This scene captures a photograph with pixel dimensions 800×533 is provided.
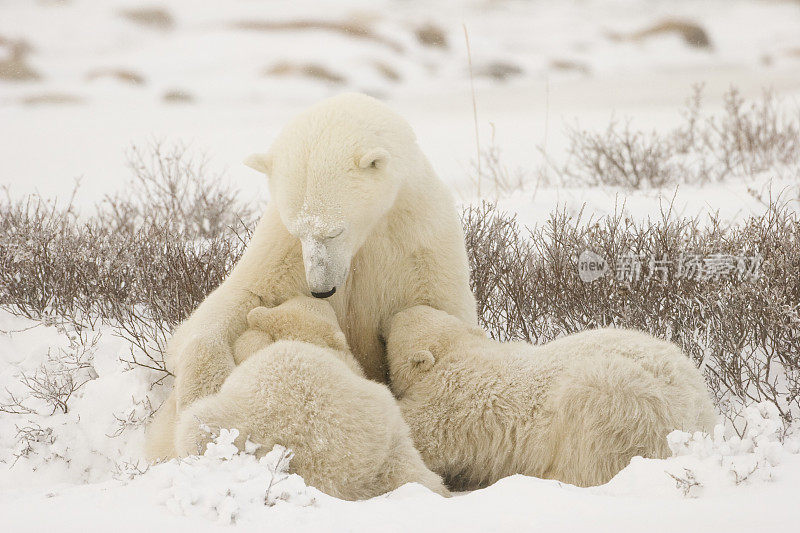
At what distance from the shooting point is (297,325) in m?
2.32

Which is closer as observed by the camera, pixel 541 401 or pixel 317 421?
pixel 317 421

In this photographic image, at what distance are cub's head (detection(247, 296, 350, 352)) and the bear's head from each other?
3.4 inches

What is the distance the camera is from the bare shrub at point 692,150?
696cm

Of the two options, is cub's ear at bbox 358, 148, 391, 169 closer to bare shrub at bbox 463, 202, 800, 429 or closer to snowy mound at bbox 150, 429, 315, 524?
snowy mound at bbox 150, 429, 315, 524

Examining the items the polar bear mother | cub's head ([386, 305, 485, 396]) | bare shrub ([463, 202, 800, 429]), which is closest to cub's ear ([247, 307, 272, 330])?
the polar bear mother

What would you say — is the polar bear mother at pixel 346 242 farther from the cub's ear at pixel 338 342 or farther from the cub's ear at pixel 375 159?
the cub's ear at pixel 338 342

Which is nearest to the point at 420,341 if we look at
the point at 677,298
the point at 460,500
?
the point at 460,500

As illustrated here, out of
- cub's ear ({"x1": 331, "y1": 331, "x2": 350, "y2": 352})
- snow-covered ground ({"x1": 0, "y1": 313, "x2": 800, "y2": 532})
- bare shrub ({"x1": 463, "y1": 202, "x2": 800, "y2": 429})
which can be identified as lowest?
Answer: bare shrub ({"x1": 463, "y1": 202, "x2": 800, "y2": 429})

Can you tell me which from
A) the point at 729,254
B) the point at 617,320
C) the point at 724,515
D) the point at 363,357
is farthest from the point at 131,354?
the point at 729,254

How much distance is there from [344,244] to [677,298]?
7.03 ft

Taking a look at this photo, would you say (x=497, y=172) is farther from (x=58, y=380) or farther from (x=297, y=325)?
(x=297, y=325)

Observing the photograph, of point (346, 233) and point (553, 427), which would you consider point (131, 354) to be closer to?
point (346, 233)

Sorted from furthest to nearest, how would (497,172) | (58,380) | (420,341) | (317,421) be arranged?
1. (497,172)
2. (58,380)
3. (420,341)
4. (317,421)

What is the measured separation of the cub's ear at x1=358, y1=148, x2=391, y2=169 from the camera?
7.61 ft
